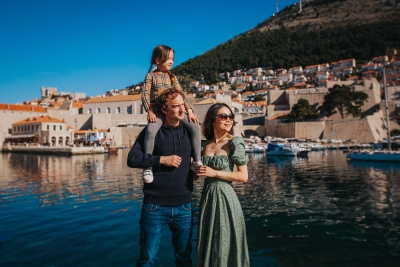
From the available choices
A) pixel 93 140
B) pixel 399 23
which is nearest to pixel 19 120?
pixel 93 140

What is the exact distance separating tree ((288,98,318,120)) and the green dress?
3783cm

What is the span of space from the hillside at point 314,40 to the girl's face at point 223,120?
83.3 m

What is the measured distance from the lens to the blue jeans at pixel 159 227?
1.97m

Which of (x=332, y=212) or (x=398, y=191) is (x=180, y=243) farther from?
(x=398, y=191)

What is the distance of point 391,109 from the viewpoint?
122 ft

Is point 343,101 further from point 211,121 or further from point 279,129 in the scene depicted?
point 211,121

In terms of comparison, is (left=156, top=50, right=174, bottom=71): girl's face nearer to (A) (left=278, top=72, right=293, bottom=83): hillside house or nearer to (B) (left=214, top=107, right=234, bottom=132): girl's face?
(B) (left=214, top=107, right=234, bottom=132): girl's face

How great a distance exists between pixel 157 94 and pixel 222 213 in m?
0.99

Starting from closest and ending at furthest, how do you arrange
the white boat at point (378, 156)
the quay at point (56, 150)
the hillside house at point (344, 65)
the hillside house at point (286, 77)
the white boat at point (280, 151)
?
1. the white boat at point (378, 156)
2. the white boat at point (280, 151)
3. the quay at point (56, 150)
4. the hillside house at point (344, 65)
5. the hillside house at point (286, 77)

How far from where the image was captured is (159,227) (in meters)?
1.99

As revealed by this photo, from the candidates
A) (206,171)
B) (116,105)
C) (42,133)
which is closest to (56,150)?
(42,133)

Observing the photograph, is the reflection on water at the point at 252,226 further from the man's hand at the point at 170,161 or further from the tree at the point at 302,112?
the tree at the point at 302,112

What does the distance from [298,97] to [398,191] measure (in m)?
36.4

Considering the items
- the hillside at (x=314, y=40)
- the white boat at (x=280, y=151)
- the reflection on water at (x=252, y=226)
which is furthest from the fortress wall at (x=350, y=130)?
the hillside at (x=314, y=40)
